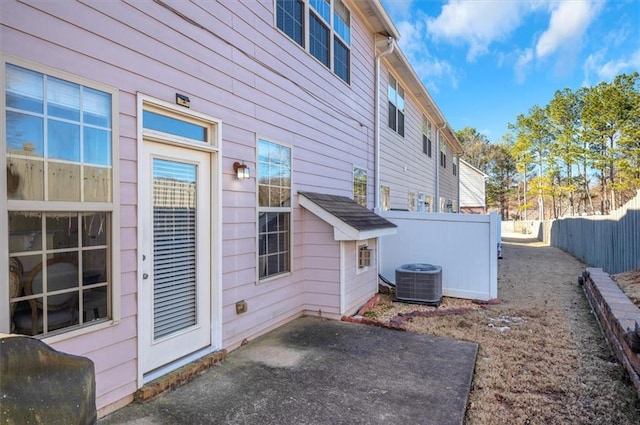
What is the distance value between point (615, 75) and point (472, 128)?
851 inches

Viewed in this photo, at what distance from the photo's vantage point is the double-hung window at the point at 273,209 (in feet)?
14.3

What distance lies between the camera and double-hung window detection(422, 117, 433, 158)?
12397 millimetres

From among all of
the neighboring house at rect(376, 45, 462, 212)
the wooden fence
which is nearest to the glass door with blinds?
the neighboring house at rect(376, 45, 462, 212)

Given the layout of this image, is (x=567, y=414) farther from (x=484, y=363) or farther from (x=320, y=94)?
(x=320, y=94)

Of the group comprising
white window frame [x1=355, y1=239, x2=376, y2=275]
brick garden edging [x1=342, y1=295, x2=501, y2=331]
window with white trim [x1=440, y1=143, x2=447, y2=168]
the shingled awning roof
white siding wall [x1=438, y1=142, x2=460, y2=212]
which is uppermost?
window with white trim [x1=440, y1=143, x2=447, y2=168]

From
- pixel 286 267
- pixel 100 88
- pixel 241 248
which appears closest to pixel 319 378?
pixel 241 248

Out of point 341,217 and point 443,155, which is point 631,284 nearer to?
point 341,217

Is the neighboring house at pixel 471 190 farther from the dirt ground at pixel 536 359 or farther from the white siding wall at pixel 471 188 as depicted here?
the dirt ground at pixel 536 359

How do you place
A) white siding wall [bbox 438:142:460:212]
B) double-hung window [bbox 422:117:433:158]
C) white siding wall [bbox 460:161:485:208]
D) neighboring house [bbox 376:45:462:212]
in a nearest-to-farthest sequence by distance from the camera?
neighboring house [bbox 376:45:462:212]
double-hung window [bbox 422:117:433:158]
white siding wall [bbox 438:142:460:212]
white siding wall [bbox 460:161:485:208]

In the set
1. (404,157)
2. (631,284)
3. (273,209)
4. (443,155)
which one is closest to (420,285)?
(273,209)

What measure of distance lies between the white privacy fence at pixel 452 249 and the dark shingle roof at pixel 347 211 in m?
0.94

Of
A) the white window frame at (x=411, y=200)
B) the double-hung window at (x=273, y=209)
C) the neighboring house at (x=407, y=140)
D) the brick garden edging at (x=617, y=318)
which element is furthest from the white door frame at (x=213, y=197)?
the white window frame at (x=411, y=200)

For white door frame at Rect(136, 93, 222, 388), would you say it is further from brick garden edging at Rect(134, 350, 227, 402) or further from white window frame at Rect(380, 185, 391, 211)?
white window frame at Rect(380, 185, 391, 211)

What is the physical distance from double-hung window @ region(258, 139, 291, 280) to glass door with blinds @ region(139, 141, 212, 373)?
87cm
